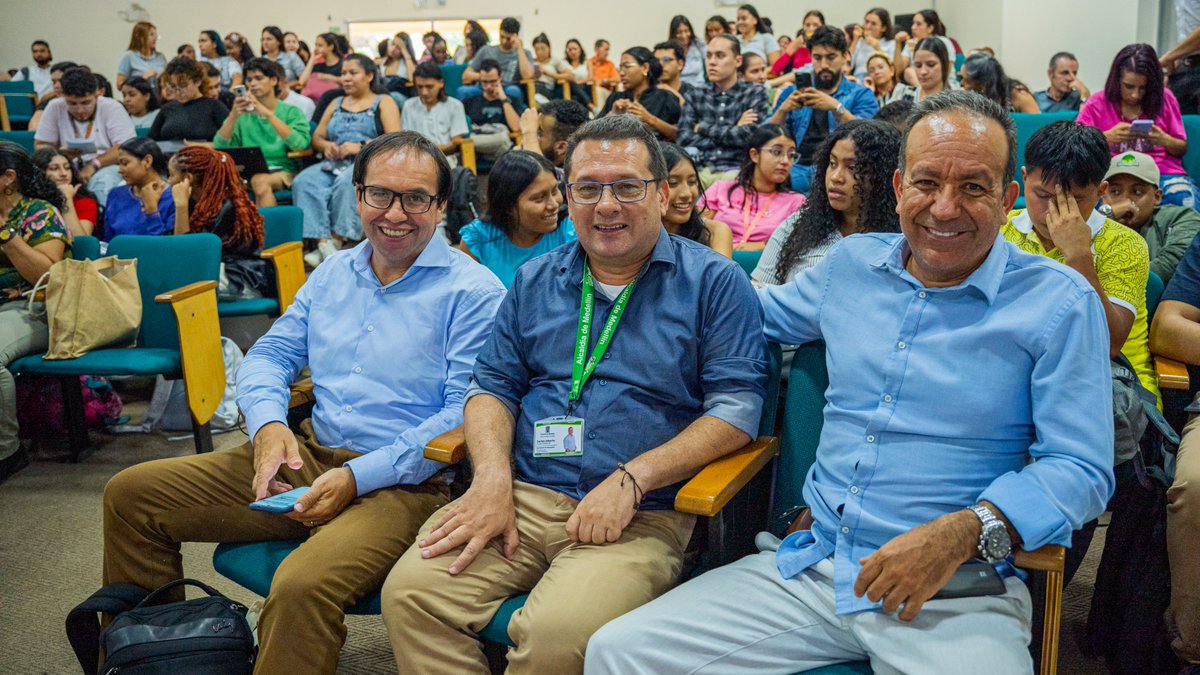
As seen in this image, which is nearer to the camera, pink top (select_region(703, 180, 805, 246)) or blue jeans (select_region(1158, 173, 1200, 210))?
blue jeans (select_region(1158, 173, 1200, 210))

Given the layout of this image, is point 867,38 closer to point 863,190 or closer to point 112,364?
point 863,190

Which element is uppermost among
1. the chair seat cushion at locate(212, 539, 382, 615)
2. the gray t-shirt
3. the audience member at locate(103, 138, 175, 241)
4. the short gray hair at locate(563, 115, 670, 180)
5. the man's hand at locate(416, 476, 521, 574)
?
the gray t-shirt

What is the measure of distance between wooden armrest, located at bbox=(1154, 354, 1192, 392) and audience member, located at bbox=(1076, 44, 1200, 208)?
1.66 meters

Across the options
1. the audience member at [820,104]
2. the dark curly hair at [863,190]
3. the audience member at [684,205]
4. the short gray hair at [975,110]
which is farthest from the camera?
the audience member at [820,104]

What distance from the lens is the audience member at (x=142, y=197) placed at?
4.33 meters

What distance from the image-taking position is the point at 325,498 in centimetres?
189

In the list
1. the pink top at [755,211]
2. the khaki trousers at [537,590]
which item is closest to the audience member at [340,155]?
the pink top at [755,211]

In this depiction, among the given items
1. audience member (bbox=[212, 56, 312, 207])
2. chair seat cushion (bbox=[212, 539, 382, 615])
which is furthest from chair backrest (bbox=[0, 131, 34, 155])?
chair seat cushion (bbox=[212, 539, 382, 615])

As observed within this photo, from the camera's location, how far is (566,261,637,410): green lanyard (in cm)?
185

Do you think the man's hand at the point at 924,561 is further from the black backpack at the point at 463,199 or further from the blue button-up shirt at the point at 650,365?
the black backpack at the point at 463,199

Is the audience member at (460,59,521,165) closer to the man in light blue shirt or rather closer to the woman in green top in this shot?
the woman in green top

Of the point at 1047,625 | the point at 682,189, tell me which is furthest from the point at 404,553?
the point at 682,189

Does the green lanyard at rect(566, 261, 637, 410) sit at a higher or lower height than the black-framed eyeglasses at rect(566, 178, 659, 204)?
lower

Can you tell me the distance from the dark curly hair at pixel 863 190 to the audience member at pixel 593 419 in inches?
29.9
